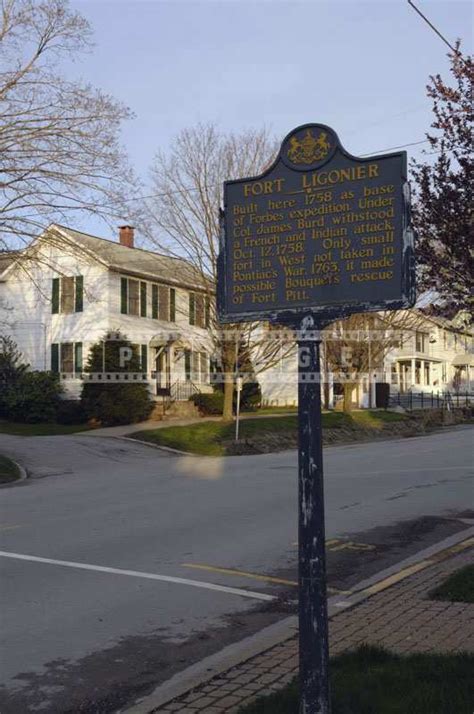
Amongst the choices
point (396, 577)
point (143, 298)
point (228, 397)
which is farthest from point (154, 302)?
point (396, 577)

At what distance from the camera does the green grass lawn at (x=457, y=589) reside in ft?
24.7

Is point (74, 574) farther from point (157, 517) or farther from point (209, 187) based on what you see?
point (209, 187)

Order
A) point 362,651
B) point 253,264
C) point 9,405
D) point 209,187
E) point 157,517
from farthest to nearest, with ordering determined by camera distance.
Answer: point 9,405 → point 209,187 → point 157,517 → point 362,651 → point 253,264

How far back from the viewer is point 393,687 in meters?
5.07

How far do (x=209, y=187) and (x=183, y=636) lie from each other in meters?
25.3

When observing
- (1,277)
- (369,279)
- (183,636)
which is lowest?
(183,636)

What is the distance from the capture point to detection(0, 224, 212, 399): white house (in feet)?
123

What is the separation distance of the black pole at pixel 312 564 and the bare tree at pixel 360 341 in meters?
33.0

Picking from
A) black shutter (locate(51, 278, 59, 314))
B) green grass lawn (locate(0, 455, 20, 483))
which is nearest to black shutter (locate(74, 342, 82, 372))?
black shutter (locate(51, 278, 59, 314))

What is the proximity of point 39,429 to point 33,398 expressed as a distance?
276 centimetres

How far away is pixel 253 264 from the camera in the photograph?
5.49 m

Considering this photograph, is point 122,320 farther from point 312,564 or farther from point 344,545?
point 312,564

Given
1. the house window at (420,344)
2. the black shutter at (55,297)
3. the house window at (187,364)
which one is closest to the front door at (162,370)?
the house window at (187,364)

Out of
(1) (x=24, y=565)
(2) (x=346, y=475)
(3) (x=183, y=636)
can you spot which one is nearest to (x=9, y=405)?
(2) (x=346, y=475)
